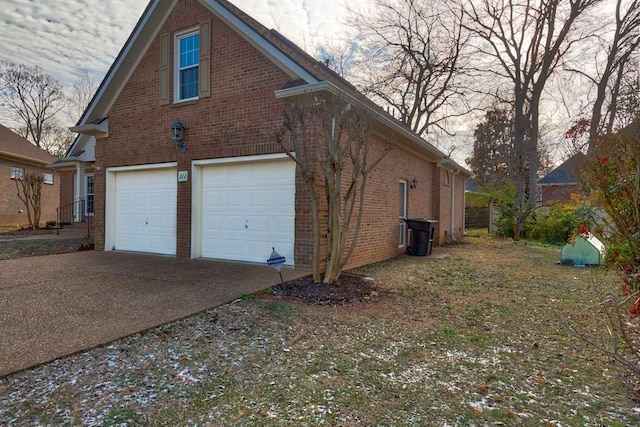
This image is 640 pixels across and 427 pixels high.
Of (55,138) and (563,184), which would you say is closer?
(563,184)

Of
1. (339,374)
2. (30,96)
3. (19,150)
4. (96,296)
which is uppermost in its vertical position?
(30,96)

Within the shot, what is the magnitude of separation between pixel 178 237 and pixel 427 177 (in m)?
8.47

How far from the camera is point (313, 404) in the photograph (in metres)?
2.63

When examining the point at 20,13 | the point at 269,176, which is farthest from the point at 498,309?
the point at 20,13

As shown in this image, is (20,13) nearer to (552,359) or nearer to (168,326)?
(168,326)

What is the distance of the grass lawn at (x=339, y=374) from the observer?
8.20ft

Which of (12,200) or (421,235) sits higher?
(12,200)

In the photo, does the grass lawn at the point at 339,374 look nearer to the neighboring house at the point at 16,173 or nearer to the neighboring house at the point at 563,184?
the neighboring house at the point at 563,184

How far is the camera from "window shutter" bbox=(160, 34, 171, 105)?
352 inches

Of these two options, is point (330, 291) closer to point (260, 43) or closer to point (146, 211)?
point (260, 43)

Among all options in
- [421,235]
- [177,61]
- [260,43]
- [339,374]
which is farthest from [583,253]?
[177,61]

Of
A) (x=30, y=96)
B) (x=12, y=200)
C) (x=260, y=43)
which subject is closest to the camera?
(x=260, y=43)

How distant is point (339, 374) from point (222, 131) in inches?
249

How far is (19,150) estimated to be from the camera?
21.1 meters
